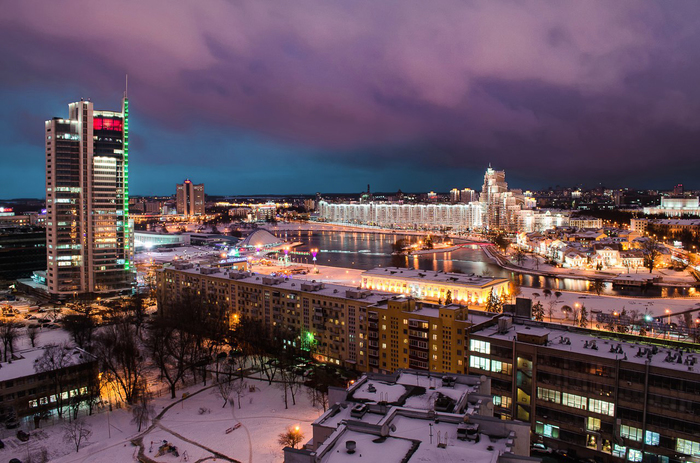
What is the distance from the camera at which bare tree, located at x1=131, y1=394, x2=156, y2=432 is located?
7283 mm

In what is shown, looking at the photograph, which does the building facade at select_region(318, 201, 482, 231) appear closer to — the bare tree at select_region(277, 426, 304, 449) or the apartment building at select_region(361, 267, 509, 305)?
the apartment building at select_region(361, 267, 509, 305)

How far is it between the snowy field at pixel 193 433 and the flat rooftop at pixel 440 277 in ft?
27.2

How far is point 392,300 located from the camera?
9.14 meters

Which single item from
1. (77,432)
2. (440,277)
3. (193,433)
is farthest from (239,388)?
(440,277)

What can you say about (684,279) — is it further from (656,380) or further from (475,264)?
(656,380)

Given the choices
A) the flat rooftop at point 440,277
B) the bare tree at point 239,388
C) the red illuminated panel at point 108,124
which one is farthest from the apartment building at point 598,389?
the red illuminated panel at point 108,124

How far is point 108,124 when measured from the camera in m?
15.6

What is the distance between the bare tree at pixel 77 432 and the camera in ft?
22.0

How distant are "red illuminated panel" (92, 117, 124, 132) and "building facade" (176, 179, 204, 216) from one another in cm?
4850

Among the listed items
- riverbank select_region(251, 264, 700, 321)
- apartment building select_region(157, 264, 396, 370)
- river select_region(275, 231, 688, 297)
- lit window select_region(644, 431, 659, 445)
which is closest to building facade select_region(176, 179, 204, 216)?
river select_region(275, 231, 688, 297)

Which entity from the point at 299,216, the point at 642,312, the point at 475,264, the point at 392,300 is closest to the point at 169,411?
the point at 392,300

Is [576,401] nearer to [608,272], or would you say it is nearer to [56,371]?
[56,371]

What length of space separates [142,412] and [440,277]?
1086 cm

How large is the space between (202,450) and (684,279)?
19515 millimetres
